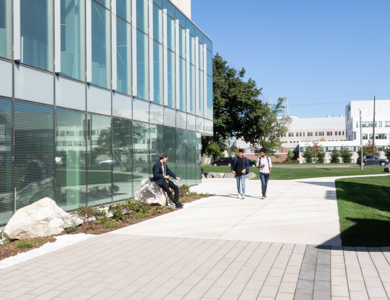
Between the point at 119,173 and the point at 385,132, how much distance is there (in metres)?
113

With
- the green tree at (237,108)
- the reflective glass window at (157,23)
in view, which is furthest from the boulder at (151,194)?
the green tree at (237,108)

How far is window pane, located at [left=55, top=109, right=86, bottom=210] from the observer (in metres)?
11.8

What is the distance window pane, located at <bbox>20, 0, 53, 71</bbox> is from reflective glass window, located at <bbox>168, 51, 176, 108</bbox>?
29.1ft

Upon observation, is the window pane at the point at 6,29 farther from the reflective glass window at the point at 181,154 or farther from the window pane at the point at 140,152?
the reflective glass window at the point at 181,154

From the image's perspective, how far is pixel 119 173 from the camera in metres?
15.0

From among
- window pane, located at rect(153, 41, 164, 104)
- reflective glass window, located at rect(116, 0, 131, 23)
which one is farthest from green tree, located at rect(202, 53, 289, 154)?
reflective glass window, located at rect(116, 0, 131, 23)

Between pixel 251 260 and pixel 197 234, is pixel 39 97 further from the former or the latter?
pixel 251 260

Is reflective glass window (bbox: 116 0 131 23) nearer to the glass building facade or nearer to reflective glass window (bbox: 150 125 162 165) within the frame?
the glass building facade

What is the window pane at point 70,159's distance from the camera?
11.8 m

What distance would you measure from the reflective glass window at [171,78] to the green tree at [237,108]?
22.4 m

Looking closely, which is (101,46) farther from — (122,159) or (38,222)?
(38,222)

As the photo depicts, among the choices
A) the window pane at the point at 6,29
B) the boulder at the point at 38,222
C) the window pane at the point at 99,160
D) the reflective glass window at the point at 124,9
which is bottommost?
the boulder at the point at 38,222

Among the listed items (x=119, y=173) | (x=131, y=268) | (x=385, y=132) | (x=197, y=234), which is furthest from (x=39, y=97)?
(x=385, y=132)

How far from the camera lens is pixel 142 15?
17.0 metres
